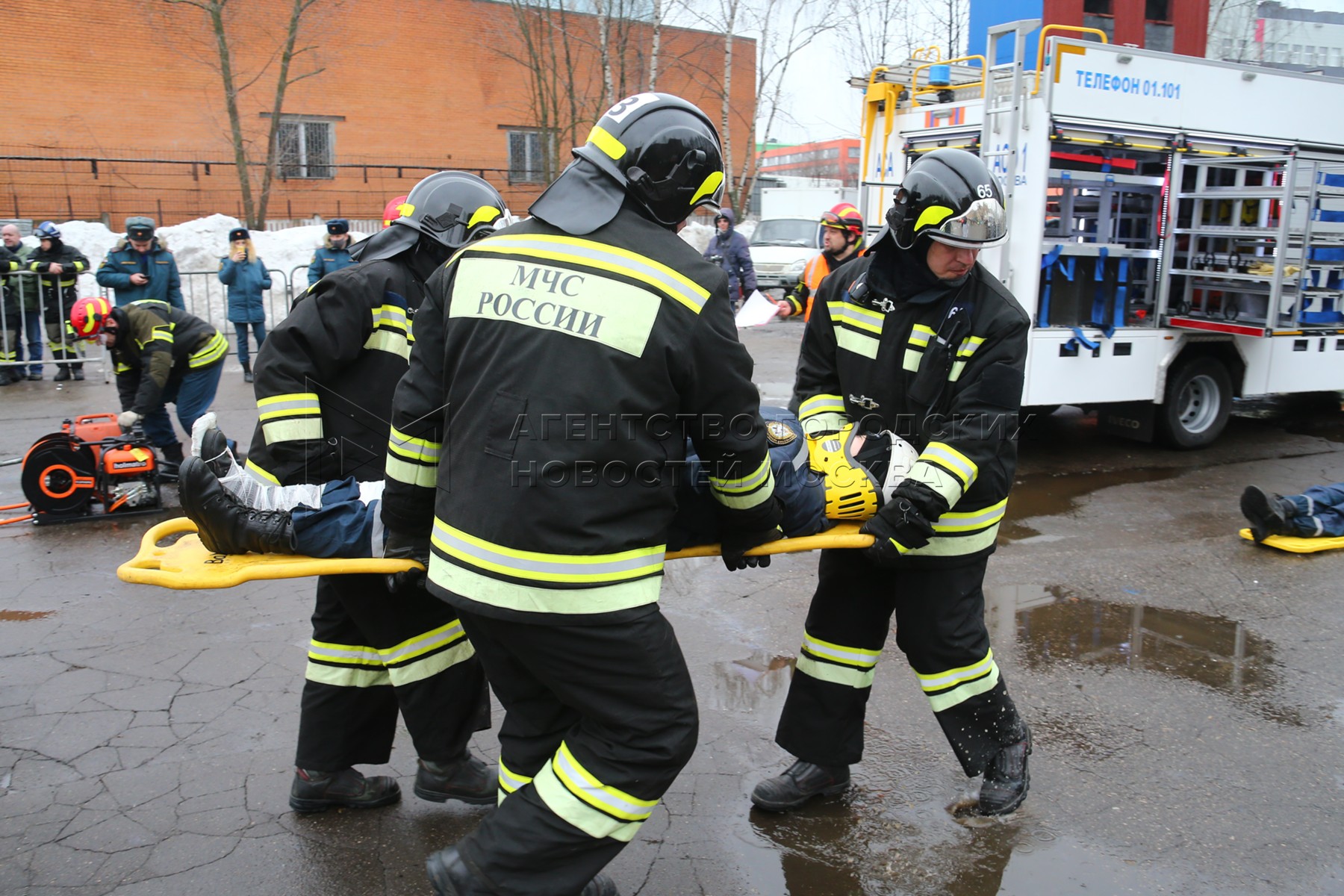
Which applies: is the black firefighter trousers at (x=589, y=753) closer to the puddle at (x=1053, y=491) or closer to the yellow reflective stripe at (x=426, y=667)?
the yellow reflective stripe at (x=426, y=667)

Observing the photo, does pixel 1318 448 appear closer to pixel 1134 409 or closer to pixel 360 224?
pixel 1134 409

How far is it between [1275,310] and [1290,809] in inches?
215

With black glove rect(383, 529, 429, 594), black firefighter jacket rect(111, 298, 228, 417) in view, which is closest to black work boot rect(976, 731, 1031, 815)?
black glove rect(383, 529, 429, 594)

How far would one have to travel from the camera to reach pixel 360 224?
2478 cm

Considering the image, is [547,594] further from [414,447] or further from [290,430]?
[290,430]

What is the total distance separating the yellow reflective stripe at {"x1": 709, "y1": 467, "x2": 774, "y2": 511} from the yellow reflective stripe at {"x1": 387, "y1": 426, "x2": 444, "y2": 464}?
747 mm

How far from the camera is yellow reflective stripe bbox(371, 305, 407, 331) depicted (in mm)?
Answer: 3203

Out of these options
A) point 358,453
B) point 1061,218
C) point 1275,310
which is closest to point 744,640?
point 358,453

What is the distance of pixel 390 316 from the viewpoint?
10.6 feet

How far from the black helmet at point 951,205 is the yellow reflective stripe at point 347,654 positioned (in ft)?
7.28

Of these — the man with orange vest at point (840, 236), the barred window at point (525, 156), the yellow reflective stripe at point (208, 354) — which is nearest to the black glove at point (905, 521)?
the man with orange vest at point (840, 236)

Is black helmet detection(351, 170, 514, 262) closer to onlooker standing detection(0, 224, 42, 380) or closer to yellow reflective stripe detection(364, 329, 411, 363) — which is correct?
yellow reflective stripe detection(364, 329, 411, 363)

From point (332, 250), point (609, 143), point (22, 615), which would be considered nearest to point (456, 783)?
point (609, 143)

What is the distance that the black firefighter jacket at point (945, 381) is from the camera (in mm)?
2994
